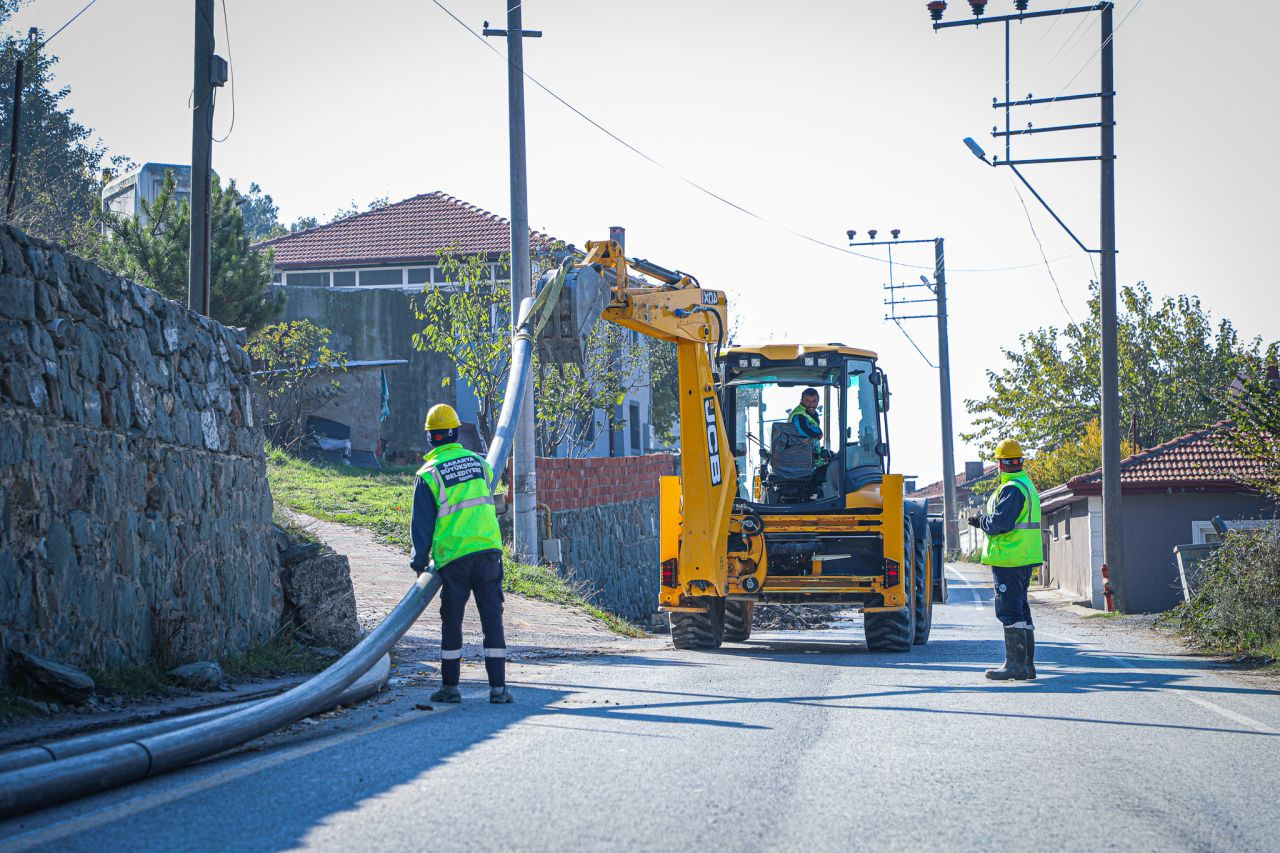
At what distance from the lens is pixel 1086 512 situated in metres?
37.6

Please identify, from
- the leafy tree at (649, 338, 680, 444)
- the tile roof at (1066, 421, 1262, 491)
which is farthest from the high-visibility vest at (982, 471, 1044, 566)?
the leafy tree at (649, 338, 680, 444)

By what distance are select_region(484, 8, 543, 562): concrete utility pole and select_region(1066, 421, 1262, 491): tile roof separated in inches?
643

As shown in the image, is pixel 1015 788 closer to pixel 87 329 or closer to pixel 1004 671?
pixel 1004 671

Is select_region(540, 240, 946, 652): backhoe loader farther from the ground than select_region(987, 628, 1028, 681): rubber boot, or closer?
farther from the ground

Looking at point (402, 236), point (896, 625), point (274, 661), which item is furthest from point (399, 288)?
point (274, 661)

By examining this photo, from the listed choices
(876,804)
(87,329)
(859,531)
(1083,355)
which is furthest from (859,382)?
(1083,355)

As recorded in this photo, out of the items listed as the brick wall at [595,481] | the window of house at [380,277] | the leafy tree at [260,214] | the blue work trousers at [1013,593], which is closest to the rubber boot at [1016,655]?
the blue work trousers at [1013,593]

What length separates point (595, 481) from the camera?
26.9 meters

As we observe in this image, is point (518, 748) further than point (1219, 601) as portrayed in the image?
No

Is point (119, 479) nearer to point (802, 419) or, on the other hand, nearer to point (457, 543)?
point (457, 543)

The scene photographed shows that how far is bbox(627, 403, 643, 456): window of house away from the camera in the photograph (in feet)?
146

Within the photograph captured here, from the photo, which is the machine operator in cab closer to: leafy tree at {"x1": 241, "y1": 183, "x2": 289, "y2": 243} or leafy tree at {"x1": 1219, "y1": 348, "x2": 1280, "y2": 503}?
leafy tree at {"x1": 1219, "y1": 348, "x2": 1280, "y2": 503}

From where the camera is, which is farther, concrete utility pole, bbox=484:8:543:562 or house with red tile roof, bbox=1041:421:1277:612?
house with red tile roof, bbox=1041:421:1277:612

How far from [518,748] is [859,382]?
9.73 metres
